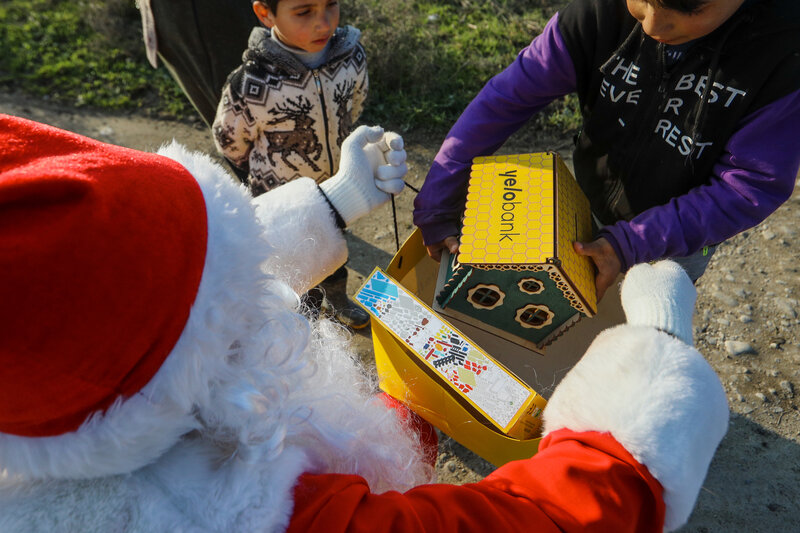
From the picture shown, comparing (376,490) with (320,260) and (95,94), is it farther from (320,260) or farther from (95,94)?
(95,94)

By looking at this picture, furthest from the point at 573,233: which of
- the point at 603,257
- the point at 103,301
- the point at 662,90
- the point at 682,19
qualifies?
the point at 103,301

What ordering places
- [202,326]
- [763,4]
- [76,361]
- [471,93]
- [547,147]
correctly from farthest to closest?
[471,93], [547,147], [763,4], [202,326], [76,361]

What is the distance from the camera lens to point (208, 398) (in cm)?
79

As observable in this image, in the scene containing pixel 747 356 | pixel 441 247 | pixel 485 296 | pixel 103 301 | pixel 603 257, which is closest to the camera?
pixel 103 301

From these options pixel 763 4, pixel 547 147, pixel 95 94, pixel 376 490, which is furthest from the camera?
pixel 95 94

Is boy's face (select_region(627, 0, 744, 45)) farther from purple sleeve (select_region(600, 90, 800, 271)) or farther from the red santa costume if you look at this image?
the red santa costume

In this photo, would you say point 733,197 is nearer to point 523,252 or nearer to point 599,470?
point 523,252

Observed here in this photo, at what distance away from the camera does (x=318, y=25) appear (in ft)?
5.86

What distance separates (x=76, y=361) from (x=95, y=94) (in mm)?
3855

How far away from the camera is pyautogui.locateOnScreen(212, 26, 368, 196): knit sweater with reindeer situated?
1886 mm

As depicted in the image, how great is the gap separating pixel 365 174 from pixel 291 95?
64cm

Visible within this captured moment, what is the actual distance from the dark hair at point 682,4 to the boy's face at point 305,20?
1.06 m

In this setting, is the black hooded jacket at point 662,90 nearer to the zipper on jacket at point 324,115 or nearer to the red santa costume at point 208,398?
the red santa costume at point 208,398

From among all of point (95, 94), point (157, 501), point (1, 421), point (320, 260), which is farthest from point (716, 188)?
point (95, 94)
